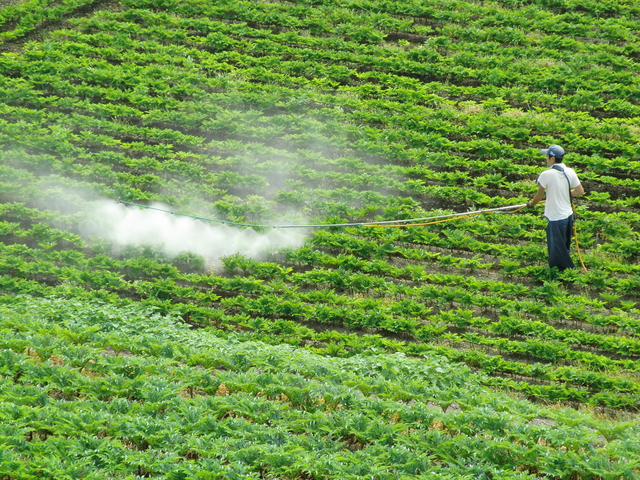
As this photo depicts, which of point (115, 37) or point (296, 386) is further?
point (115, 37)

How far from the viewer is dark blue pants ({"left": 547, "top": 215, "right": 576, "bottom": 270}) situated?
30.3ft

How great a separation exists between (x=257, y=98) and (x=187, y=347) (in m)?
7.61

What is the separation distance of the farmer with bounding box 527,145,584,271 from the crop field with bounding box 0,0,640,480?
315mm

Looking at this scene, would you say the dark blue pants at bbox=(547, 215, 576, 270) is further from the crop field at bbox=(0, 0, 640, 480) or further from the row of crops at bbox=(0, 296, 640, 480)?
the row of crops at bbox=(0, 296, 640, 480)

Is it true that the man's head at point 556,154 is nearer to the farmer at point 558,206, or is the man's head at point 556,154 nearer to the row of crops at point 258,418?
the farmer at point 558,206

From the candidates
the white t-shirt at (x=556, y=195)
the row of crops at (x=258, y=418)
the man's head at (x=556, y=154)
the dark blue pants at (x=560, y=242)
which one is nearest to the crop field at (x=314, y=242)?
the row of crops at (x=258, y=418)

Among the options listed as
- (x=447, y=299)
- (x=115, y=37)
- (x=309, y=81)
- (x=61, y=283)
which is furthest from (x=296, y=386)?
(x=115, y=37)

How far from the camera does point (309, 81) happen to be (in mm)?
Result: 14602

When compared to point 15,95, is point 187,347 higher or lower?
lower

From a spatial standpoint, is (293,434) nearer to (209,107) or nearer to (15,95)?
(209,107)

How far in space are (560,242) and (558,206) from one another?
1.77 feet

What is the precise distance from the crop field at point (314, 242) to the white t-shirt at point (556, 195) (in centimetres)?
71

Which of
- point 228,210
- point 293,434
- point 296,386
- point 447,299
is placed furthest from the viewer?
point 228,210

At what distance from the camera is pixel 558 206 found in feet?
30.2
